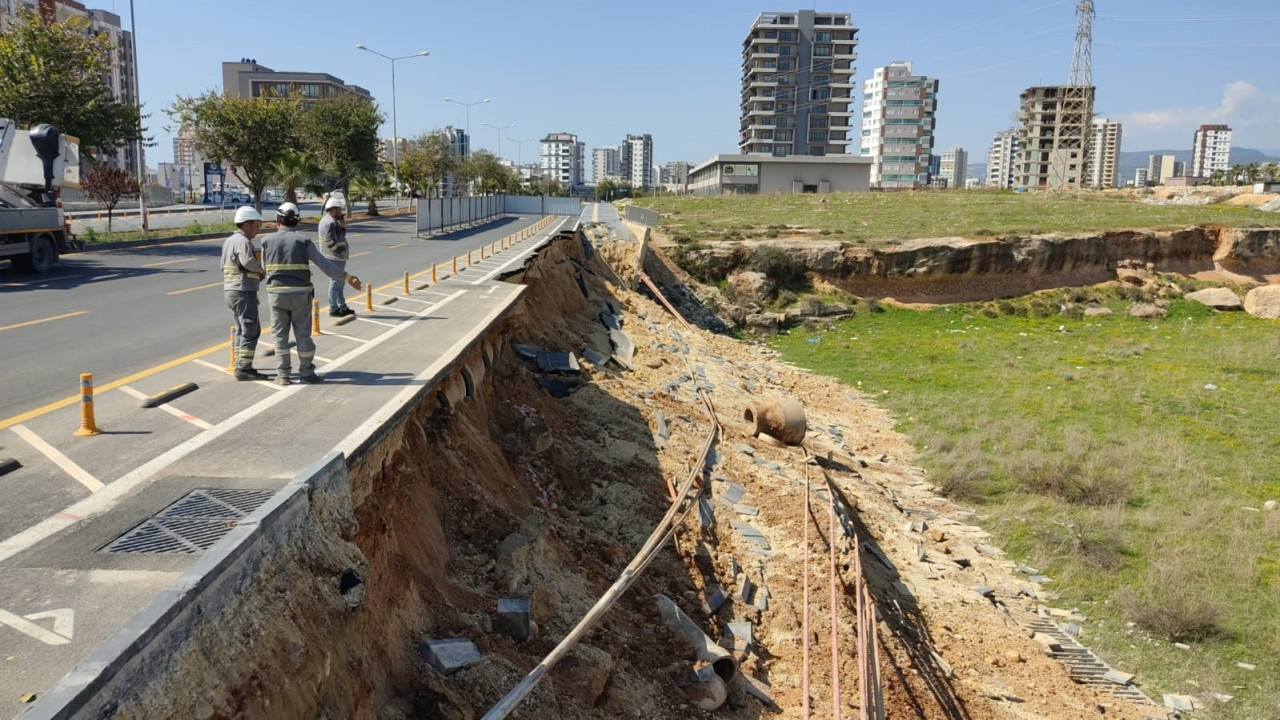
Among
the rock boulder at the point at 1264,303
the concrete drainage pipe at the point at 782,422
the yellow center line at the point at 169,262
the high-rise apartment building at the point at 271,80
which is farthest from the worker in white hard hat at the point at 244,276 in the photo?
the high-rise apartment building at the point at 271,80

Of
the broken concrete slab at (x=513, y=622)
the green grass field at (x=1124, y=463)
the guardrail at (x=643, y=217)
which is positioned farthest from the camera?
the guardrail at (x=643, y=217)

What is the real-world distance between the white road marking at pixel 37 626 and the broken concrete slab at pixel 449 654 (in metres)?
2.08

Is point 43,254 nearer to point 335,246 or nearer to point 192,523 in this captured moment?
point 335,246

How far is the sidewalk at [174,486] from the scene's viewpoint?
4.23m

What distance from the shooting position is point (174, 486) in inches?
242

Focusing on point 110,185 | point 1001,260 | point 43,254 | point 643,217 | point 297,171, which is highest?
point 297,171

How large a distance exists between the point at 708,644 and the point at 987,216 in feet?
140

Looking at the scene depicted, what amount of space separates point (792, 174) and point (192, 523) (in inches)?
3817

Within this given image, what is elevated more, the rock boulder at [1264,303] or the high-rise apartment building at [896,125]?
the high-rise apartment building at [896,125]

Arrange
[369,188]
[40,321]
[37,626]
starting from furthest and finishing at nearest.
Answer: [369,188], [40,321], [37,626]

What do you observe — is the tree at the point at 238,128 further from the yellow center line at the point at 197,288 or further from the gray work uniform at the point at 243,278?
the gray work uniform at the point at 243,278

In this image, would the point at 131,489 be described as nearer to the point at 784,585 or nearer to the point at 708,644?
the point at 708,644

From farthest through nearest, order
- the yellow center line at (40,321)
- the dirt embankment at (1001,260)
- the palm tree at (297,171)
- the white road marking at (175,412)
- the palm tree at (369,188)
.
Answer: the palm tree at (369,188), the palm tree at (297,171), the dirt embankment at (1001,260), the yellow center line at (40,321), the white road marking at (175,412)

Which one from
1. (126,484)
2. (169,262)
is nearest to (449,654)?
(126,484)
